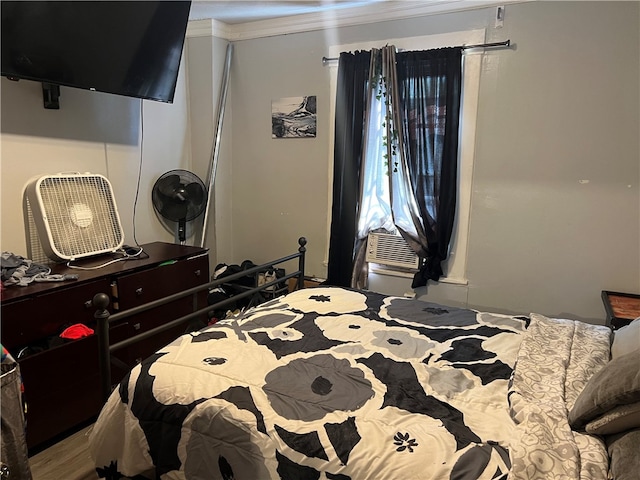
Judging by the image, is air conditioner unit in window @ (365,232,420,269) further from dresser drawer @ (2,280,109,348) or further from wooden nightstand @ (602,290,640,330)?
dresser drawer @ (2,280,109,348)

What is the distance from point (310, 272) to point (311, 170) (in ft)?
2.73

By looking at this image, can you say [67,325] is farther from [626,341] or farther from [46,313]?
[626,341]

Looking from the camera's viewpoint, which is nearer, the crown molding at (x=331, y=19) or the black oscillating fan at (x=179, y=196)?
the crown molding at (x=331, y=19)

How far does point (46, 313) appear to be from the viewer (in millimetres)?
2115

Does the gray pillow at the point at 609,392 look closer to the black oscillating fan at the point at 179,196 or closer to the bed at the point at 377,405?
the bed at the point at 377,405

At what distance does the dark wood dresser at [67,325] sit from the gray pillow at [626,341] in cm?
189

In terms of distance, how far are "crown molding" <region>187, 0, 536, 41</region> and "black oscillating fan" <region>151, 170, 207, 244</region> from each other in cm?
116

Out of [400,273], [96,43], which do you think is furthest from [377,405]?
[96,43]

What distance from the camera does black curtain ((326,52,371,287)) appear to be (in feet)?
10.4

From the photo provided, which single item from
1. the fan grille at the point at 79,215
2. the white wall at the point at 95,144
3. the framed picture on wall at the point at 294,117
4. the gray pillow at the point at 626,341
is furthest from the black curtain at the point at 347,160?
the gray pillow at the point at 626,341

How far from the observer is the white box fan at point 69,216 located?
2.48 metres

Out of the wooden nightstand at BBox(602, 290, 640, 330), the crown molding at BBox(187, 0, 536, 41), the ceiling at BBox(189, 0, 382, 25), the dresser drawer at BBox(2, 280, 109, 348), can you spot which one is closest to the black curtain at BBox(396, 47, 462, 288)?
the crown molding at BBox(187, 0, 536, 41)

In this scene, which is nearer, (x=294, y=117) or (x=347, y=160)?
(x=347, y=160)

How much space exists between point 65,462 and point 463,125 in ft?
9.49
